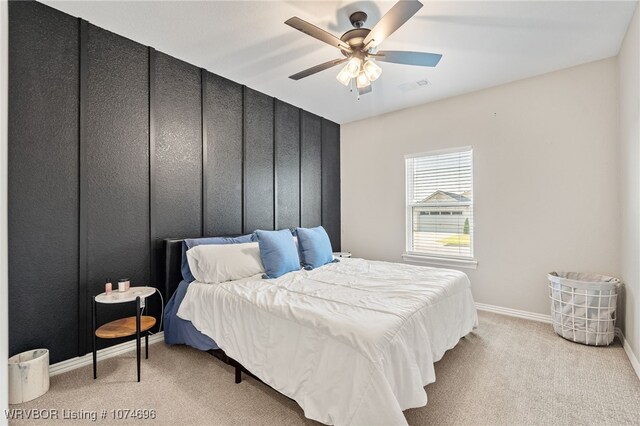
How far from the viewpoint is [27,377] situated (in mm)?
1886

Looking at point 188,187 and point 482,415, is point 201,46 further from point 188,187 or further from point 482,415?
point 482,415

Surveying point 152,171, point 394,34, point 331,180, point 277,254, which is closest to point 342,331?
point 277,254

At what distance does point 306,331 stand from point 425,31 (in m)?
2.52

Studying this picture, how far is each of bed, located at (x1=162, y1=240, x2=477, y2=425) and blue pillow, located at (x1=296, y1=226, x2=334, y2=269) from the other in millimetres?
422

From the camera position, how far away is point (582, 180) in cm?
301

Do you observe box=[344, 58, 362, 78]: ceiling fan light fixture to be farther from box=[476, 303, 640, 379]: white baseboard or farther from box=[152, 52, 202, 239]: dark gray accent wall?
box=[476, 303, 640, 379]: white baseboard

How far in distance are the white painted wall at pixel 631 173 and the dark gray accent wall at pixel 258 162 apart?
3434mm

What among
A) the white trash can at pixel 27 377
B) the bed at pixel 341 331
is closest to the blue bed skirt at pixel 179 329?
the bed at pixel 341 331

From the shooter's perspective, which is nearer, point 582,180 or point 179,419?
point 179,419

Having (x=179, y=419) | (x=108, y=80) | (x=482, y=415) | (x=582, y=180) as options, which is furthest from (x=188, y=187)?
(x=582, y=180)

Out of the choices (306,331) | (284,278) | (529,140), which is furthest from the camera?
(529,140)

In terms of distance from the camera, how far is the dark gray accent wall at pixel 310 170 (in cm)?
434

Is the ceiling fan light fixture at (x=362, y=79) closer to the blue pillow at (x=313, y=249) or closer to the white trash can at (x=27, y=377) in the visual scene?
the blue pillow at (x=313, y=249)

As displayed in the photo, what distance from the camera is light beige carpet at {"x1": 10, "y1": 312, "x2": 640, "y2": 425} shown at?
1756mm
